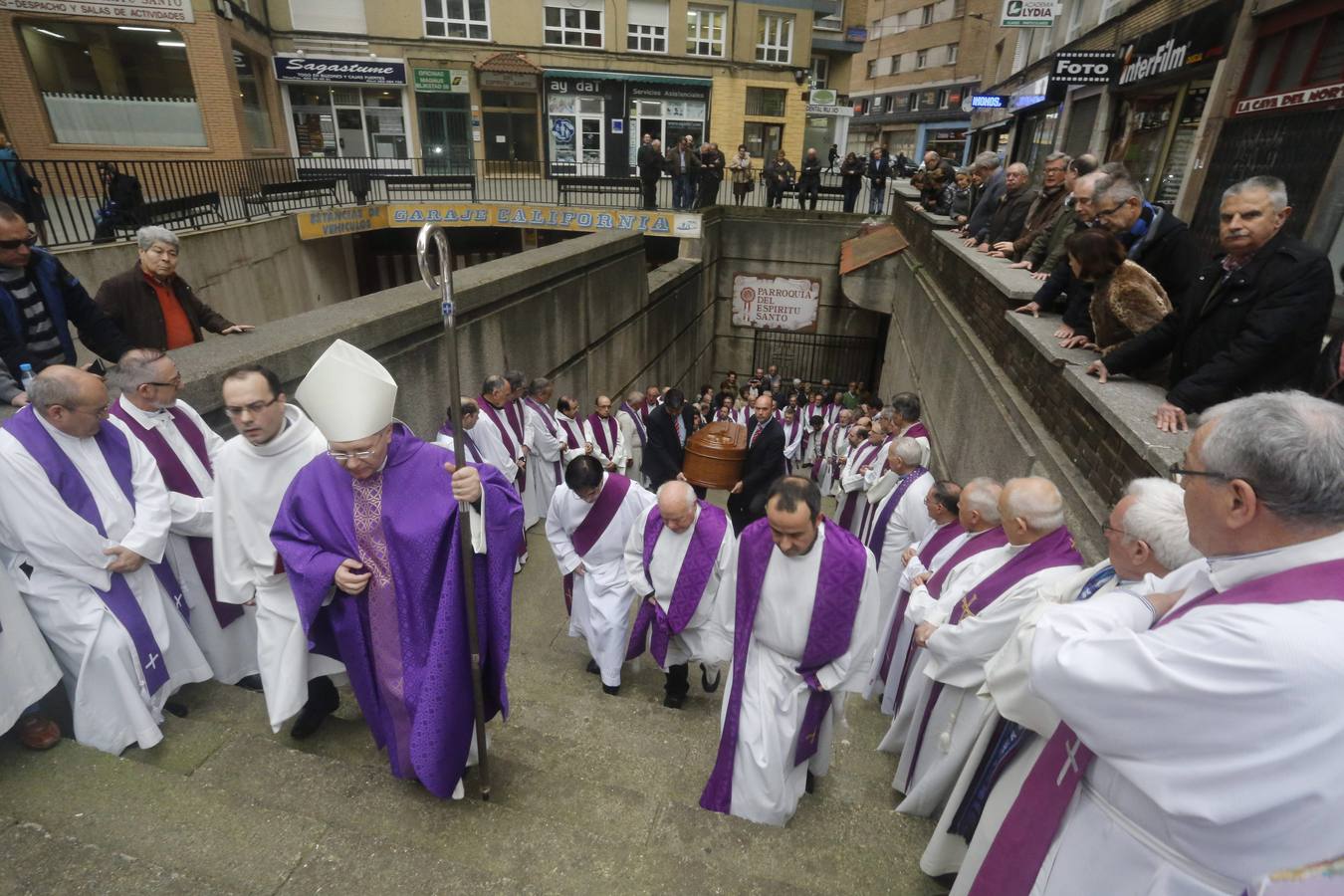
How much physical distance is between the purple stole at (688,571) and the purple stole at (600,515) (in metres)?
0.52

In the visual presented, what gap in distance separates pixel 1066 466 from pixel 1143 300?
101 centimetres

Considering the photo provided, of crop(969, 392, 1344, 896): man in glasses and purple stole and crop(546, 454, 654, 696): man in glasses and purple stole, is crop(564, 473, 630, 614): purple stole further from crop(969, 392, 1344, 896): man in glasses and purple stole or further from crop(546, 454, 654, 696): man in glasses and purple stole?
crop(969, 392, 1344, 896): man in glasses and purple stole

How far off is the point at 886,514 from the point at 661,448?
2861 mm

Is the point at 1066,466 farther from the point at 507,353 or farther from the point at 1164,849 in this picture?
the point at 507,353

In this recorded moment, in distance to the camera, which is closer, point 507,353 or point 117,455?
point 117,455

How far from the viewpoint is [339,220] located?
1451 cm

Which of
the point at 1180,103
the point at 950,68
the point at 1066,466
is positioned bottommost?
the point at 1066,466

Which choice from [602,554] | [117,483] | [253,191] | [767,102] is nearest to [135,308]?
[117,483]

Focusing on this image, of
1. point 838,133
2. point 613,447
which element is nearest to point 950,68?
point 838,133

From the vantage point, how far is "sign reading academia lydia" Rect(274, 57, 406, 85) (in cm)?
2119

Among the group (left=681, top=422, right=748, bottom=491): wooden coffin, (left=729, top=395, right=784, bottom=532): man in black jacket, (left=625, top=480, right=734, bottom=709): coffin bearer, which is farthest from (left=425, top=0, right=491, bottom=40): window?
(left=625, top=480, right=734, bottom=709): coffin bearer

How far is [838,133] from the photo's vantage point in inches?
1260

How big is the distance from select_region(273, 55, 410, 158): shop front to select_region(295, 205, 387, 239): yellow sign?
307 inches

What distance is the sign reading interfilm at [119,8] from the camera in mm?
13906
